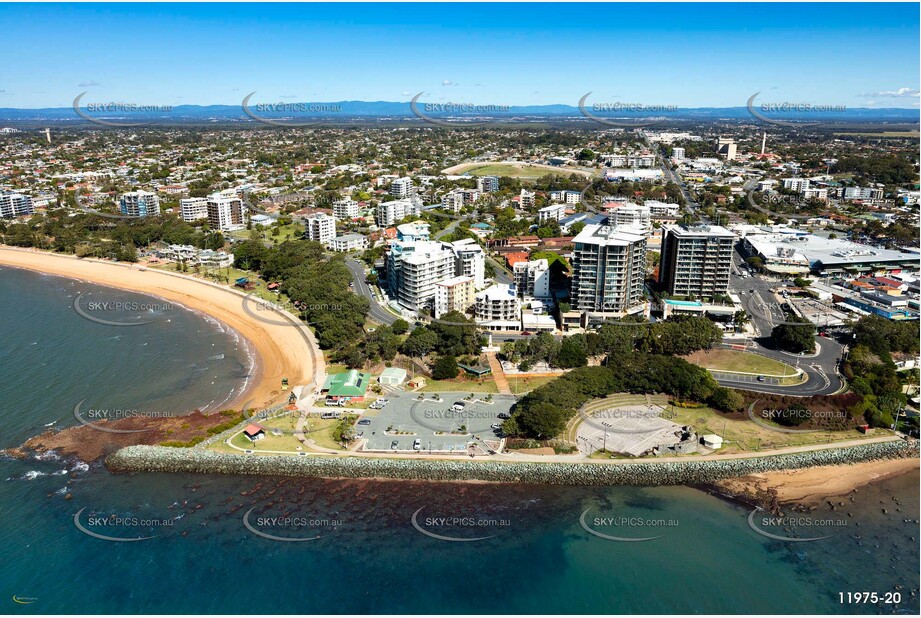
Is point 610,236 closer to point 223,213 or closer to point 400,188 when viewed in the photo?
point 223,213

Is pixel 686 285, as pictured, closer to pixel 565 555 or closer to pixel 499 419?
pixel 499 419

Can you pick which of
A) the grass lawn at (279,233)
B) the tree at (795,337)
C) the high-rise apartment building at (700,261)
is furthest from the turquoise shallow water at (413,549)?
the grass lawn at (279,233)

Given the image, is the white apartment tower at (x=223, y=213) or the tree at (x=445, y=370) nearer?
the tree at (x=445, y=370)

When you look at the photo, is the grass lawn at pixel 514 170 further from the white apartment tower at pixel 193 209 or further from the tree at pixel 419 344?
the tree at pixel 419 344

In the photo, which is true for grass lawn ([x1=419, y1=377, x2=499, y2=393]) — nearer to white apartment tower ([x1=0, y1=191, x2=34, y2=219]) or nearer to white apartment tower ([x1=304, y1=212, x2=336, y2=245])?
white apartment tower ([x1=304, y1=212, x2=336, y2=245])

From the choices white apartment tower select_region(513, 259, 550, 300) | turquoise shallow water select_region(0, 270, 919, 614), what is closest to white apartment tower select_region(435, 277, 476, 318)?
white apartment tower select_region(513, 259, 550, 300)

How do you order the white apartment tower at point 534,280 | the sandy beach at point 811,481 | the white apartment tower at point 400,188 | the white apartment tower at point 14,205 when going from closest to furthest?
1. the sandy beach at point 811,481
2. the white apartment tower at point 534,280
3. the white apartment tower at point 14,205
4. the white apartment tower at point 400,188
